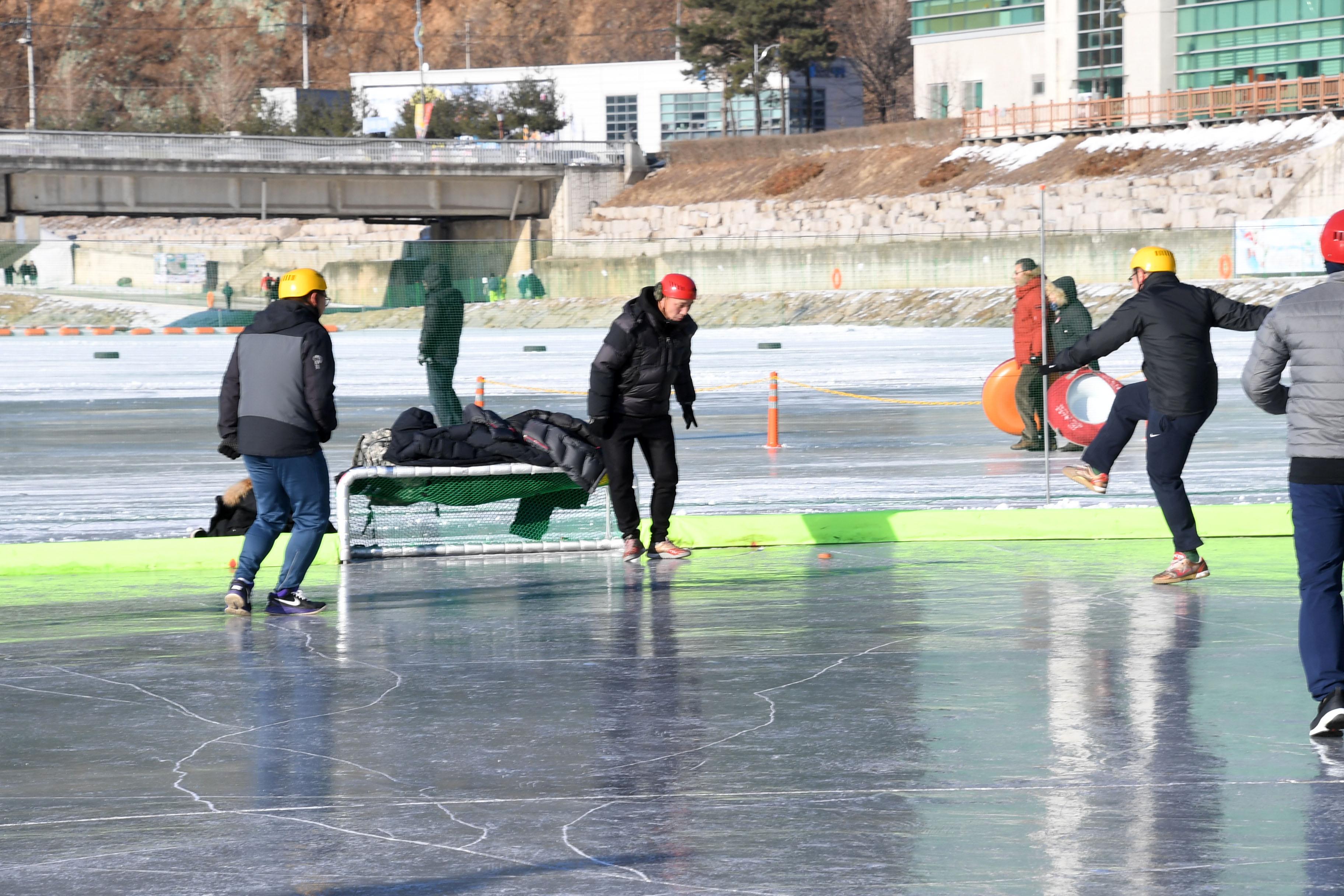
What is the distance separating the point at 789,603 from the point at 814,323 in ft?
121

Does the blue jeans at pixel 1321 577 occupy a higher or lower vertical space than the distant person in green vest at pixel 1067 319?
lower

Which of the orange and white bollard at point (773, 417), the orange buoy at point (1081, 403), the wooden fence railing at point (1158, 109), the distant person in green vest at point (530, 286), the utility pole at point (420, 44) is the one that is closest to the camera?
the orange buoy at point (1081, 403)

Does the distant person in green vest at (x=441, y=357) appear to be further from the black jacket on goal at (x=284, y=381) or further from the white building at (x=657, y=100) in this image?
the white building at (x=657, y=100)

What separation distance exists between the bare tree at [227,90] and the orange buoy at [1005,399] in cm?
9190

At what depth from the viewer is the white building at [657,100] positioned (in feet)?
313

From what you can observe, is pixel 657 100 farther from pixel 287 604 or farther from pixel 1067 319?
pixel 287 604

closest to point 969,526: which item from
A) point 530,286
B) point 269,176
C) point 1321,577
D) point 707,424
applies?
point 1321,577

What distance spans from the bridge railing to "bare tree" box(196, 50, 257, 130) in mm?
39170

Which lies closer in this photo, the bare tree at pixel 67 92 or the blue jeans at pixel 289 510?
the blue jeans at pixel 289 510

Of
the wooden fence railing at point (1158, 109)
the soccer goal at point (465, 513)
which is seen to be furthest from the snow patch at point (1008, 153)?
the soccer goal at point (465, 513)

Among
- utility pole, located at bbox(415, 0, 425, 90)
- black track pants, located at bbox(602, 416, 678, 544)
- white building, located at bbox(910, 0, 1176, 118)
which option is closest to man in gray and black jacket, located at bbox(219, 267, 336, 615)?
black track pants, located at bbox(602, 416, 678, 544)

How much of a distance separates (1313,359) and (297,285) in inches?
201

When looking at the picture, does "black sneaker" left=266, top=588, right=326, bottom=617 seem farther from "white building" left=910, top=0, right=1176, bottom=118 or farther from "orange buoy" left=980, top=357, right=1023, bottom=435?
"white building" left=910, top=0, right=1176, bottom=118

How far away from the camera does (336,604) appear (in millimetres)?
10055
